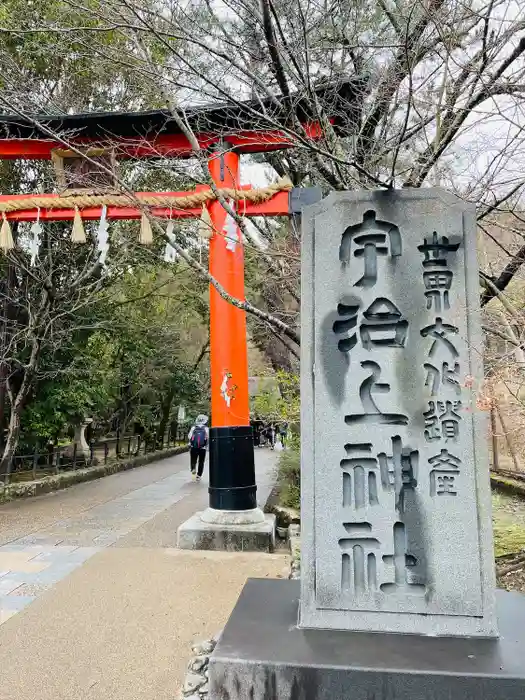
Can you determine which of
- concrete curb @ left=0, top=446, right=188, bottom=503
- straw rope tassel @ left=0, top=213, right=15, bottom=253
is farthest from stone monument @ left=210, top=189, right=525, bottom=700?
concrete curb @ left=0, top=446, right=188, bottom=503

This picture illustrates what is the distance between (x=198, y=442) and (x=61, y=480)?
3261mm

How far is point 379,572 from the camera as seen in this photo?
2.88 metres

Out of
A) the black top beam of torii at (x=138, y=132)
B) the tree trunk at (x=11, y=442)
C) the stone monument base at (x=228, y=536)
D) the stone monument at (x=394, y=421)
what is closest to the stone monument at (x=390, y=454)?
the stone monument at (x=394, y=421)

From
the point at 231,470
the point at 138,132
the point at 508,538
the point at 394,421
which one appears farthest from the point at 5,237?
the point at 508,538

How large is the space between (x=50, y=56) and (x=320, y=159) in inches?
293

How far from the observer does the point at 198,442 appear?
12.8 metres

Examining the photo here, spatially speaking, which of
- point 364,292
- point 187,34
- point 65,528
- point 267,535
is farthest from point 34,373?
point 364,292

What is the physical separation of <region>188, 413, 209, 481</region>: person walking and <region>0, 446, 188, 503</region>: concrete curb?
250 centimetres

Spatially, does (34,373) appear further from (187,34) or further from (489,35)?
(489,35)

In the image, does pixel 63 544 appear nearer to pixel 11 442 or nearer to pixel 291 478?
pixel 291 478

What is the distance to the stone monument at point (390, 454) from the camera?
9.06 feet

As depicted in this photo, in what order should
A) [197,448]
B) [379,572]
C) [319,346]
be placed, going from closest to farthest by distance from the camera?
[379,572] → [319,346] → [197,448]

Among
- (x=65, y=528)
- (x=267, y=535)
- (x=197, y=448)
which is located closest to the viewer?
(x=267, y=535)

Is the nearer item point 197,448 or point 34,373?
point 34,373
